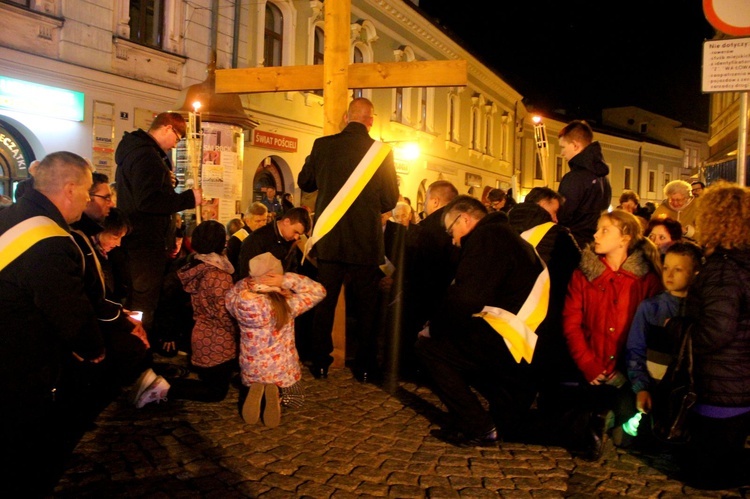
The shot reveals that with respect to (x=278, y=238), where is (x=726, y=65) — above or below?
above

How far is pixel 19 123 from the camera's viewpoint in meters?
10.8

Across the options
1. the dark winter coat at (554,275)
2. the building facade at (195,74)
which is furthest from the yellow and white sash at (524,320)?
the building facade at (195,74)

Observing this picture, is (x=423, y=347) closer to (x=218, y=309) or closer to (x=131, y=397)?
(x=218, y=309)

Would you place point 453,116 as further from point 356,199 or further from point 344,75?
point 356,199

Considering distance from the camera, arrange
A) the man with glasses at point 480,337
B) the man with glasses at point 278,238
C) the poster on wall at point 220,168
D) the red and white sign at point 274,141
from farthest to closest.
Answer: the red and white sign at point 274,141 < the poster on wall at point 220,168 < the man with glasses at point 278,238 < the man with glasses at point 480,337

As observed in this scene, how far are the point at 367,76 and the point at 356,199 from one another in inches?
57.7

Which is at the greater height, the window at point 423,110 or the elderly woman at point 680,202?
the window at point 423,110

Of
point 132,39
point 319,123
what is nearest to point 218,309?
point 132,39

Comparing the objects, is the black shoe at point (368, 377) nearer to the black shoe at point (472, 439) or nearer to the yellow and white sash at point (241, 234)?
the black shoe at point (472, 439)

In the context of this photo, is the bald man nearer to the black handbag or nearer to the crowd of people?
the crowd of people

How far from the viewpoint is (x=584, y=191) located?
5305 mm

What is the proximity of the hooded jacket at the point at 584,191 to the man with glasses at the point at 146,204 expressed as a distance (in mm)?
3204

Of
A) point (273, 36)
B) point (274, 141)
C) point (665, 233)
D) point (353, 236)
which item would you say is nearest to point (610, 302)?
point (665, 233)

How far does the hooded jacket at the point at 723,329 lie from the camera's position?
3328 mm
